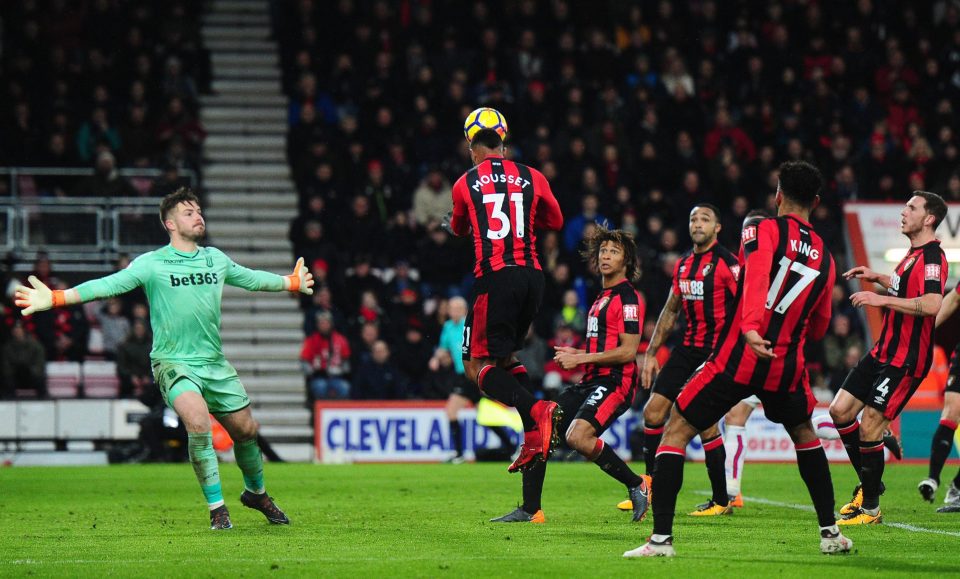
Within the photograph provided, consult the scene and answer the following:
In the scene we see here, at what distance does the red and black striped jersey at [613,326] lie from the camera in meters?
10.8

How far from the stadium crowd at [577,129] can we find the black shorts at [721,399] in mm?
12290

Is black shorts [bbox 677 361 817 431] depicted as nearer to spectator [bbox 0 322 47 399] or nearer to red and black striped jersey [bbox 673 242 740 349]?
red and black striped jersey [bbox 673 242 740 349]

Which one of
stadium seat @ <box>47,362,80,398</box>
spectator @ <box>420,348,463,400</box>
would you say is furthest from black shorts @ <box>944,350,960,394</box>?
stadium seat @ <box>47,362,80,398</box>

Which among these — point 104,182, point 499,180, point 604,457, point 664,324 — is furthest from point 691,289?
point 104,182

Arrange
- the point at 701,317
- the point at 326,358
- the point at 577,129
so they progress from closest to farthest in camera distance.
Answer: the point at 701,317, the point at 326,358, the point at 577,129

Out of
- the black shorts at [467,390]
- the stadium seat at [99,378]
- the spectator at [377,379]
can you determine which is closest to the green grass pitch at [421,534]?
the black shorts at [467,390]

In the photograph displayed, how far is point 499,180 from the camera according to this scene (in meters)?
9.86

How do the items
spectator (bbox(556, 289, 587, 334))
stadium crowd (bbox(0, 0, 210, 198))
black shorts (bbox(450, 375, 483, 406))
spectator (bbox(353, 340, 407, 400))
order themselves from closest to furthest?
black shorts (bbox(450, 375, 483, 406)) < spectator (bbox(353, 340, 407, 400)) < spectator (bbox(556, 289, 587, 334)) < stadium crowd (bbox(0, 0, 210, 198))

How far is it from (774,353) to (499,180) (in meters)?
2.71

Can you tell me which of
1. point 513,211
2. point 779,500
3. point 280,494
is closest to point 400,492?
point 280,494

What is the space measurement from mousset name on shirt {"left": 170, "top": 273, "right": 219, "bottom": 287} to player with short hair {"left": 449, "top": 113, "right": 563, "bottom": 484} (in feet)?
5.76

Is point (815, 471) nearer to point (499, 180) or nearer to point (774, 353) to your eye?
point (774, 353)

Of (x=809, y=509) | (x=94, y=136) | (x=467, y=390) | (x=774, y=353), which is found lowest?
(x=809, y=509)

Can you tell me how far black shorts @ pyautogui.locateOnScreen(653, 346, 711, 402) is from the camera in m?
11.3
